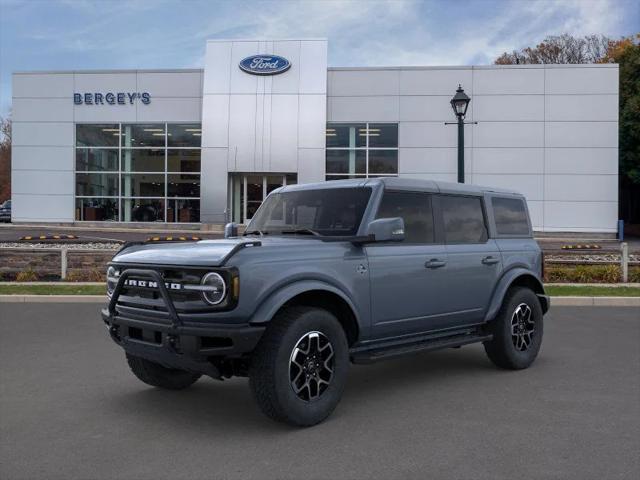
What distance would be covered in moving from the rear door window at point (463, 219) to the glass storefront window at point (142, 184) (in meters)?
27.0

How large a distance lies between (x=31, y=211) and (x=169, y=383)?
95.5 feet

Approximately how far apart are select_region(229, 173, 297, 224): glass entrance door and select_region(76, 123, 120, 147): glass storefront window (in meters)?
6.38

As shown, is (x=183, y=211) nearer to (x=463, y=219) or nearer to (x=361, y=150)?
(x=361, y=150)

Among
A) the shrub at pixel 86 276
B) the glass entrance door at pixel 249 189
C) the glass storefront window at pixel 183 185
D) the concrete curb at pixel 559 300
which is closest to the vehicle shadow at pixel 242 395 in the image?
the concrete curb at pixel 559 300

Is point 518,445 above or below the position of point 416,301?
below

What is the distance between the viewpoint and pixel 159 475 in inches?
144

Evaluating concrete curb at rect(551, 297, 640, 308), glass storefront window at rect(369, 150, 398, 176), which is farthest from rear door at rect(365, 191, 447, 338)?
glass storefront window at rect(369, 150, 398, 176)

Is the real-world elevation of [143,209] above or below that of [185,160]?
below

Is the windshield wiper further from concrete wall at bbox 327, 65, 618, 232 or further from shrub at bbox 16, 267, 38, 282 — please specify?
concrete wall at bbox 327, 65, 618, 232

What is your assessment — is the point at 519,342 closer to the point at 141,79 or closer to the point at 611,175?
the point at 611,175

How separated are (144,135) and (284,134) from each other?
289 inches

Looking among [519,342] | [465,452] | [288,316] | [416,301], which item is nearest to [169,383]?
[288,316]

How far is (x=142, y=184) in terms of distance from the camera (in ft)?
104

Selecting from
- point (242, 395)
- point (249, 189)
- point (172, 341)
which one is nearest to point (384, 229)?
point (172, 341)
